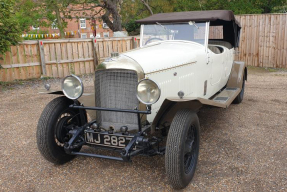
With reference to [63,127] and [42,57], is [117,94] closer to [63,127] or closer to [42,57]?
[63,127]

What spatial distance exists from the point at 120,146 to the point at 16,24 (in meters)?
6.97

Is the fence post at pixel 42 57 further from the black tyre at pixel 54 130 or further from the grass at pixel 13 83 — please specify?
the black tyre at pixel 54 130

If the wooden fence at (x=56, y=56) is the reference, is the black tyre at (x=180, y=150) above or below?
below

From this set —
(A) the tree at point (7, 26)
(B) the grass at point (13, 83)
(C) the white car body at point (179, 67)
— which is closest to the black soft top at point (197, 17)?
(C) the white car body at point (179, 67)

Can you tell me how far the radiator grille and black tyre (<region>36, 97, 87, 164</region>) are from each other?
468mm

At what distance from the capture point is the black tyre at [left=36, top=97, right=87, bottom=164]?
3.40m

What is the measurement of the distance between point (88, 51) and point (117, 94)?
27.4 feet

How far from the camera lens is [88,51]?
36.9 feet

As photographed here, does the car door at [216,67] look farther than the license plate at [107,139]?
Yes

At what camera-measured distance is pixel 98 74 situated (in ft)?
11.0

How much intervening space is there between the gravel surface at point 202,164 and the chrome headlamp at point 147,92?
1.01m

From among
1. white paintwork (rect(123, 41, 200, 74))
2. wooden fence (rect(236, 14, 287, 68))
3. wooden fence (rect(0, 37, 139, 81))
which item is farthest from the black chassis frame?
wooden fence (rect(236, 14, 287, 68))

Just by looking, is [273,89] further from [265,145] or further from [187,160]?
[187,160]

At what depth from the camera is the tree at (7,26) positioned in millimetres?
8023
